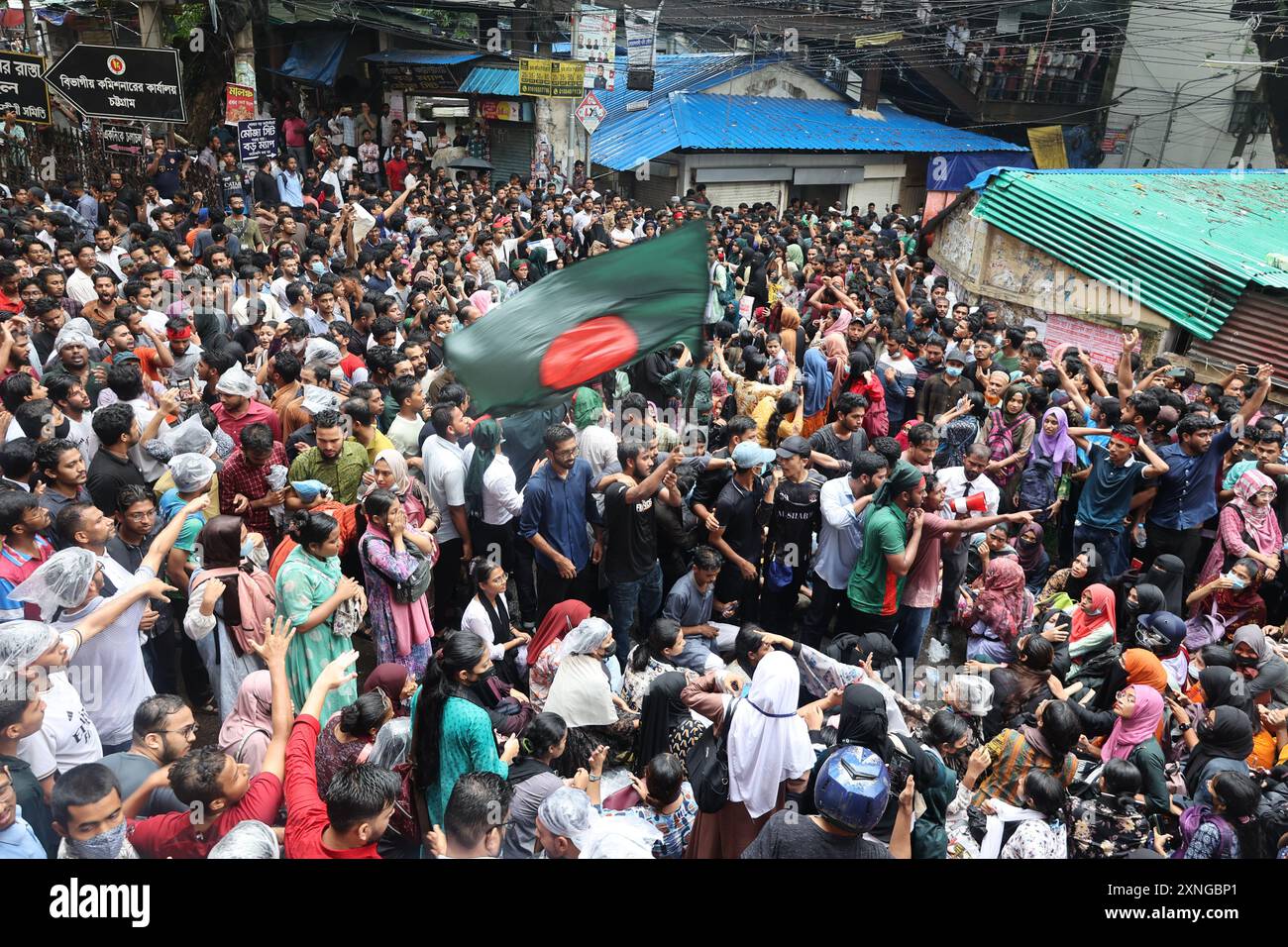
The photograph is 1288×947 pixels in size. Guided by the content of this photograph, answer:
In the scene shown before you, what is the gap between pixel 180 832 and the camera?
9.98 feet

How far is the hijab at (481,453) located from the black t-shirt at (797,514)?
172 cm

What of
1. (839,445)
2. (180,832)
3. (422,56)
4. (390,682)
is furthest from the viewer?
(422,56)

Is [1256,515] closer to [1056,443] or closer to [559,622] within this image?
[1056,443]

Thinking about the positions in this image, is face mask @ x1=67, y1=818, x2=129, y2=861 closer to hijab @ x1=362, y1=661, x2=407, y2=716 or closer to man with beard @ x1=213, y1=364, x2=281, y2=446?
hijab @ x1=362, y1=661, x2=407, y2=716

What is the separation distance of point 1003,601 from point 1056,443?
6.05ft

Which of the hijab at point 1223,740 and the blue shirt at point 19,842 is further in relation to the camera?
the hijab at point 1223,740

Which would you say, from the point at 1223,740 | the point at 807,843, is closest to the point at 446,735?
the point at 807,843

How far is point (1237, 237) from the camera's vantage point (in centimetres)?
1118

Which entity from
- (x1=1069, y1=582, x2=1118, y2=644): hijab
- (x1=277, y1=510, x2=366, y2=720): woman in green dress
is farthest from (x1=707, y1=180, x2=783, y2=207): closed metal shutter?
(x1=277, y1=510, x2=366, y2=720): woman in green dress

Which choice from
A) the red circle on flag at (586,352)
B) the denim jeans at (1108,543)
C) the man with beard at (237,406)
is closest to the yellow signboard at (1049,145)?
the denim jeans at (1108,543)

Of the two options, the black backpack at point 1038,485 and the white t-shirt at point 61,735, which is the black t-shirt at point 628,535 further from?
the black backpack at point 1038,485

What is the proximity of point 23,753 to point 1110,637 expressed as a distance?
17.0 ft

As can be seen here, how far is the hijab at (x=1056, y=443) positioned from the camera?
22.4 feet

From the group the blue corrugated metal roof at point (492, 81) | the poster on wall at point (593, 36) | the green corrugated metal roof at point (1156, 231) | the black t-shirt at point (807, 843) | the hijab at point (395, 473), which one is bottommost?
the black t-shirt at point (807, 843)
